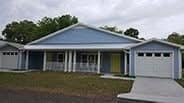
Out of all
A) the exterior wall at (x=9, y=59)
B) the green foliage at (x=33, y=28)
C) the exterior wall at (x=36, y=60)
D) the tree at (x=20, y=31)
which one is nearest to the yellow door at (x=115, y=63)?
the exterior wall at (x=36, y=60)

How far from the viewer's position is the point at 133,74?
17.5m

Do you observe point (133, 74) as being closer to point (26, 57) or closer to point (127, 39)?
point (127, 39)

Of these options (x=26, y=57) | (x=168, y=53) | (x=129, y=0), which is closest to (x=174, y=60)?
(x=168, y=53)

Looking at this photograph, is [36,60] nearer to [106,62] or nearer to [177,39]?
[106,62]

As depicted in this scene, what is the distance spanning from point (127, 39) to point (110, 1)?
4.15 metres

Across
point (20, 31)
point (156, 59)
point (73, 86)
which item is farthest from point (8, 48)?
point (20, 31)

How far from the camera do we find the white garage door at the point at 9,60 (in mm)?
23297

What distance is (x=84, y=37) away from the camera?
872 inches

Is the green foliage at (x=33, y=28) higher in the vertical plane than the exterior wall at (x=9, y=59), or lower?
higher

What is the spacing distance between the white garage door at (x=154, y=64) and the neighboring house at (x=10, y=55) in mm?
13189

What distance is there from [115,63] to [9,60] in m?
12.4

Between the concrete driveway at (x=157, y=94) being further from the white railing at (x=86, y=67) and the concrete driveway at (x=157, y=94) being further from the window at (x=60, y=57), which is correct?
the window at (x=60, y=57)

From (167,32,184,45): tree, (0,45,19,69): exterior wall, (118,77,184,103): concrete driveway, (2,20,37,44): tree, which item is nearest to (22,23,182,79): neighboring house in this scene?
(0,45,19,69): exterior wall

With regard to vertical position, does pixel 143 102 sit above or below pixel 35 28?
below
